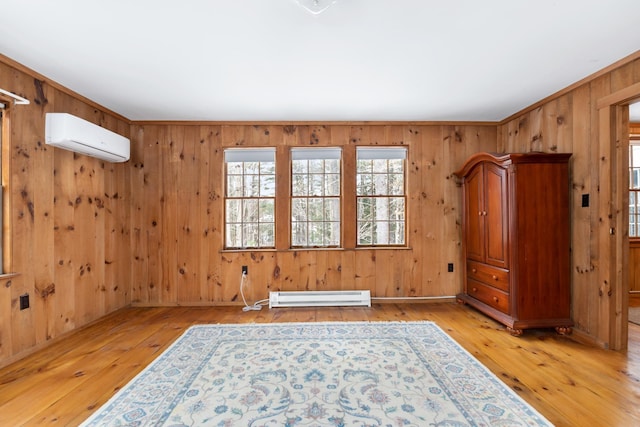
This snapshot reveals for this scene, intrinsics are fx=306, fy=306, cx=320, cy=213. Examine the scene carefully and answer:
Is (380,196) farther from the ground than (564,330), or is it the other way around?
(380,196)

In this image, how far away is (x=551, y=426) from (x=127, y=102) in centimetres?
445

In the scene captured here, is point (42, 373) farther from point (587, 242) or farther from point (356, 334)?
point (587, 242)

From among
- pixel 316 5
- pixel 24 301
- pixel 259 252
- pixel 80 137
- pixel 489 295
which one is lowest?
pixel 489 295

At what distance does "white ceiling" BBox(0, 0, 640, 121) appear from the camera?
6.12 ft

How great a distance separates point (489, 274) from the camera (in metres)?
3.38

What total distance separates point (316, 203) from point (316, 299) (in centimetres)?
125

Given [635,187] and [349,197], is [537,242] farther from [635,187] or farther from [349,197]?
[635,187]

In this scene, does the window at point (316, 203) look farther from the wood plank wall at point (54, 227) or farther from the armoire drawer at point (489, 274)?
the wood plank wall at point (54, 227)

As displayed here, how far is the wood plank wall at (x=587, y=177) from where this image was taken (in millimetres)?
2680

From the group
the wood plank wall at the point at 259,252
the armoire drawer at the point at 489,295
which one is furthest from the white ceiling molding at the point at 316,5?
the armoire drawer at the point at 489,295

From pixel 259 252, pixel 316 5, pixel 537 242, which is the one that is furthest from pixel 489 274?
pixel 316 5

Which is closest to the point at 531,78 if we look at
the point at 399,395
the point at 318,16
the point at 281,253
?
the point at 318,16

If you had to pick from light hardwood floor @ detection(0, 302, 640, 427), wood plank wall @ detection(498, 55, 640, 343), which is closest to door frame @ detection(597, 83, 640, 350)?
wood plank wall @ detection(498, 55, 640, 343)

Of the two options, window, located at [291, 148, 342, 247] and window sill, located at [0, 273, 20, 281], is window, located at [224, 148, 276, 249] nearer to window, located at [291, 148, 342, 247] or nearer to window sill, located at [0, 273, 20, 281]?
window, located at [291, 148, 342, 247]
